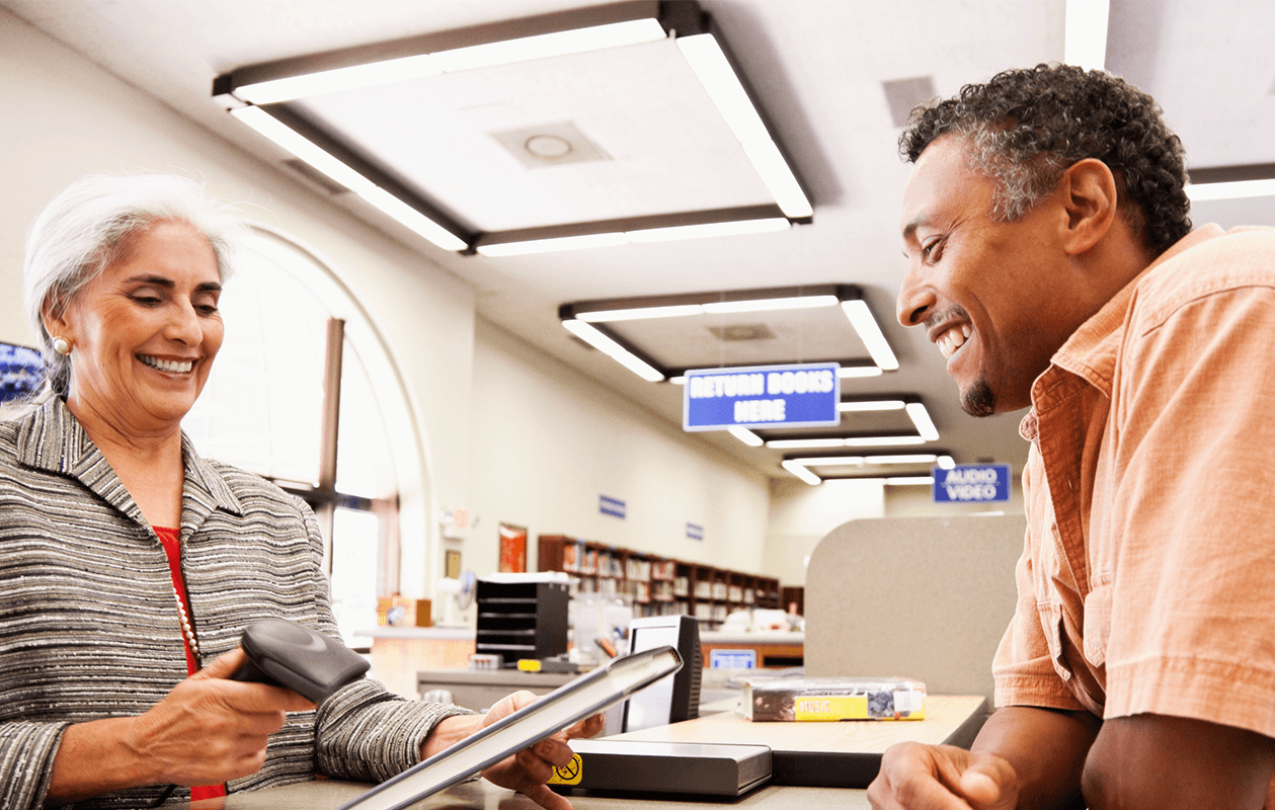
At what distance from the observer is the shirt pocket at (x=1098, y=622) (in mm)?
811

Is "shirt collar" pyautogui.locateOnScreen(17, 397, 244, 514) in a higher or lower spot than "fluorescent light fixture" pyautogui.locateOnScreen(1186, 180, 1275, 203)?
lower

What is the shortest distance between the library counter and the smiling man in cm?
18

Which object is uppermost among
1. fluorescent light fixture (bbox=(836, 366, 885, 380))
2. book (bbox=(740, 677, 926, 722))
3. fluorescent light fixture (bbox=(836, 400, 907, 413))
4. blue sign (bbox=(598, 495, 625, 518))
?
fluorescent light fixture (bbox=(836, 366, 885, 380))

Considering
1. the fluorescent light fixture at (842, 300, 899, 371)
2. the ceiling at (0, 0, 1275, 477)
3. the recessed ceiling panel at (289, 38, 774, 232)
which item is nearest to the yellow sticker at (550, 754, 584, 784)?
the ceiling at (0, 0, 1275, 477)

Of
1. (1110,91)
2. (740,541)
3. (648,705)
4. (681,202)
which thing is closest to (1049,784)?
(1110,91)

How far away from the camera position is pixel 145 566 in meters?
1.33

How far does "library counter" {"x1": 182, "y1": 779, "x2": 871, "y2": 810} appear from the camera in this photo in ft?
3.28

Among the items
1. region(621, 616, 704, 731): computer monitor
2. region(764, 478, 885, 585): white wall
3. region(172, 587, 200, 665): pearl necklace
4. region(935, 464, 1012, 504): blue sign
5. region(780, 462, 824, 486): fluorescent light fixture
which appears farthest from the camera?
region(764, 478, 885, 585): white wall

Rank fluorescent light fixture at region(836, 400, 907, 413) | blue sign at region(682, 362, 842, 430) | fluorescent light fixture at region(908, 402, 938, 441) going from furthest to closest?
fluorescent light fixture at region(908, 402, 938, 441)
fluorescent light fixture at region(836, 400, 907, 413)
blue sign at region(682, 362, 842, 430)

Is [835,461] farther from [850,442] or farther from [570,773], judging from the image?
[570,773]

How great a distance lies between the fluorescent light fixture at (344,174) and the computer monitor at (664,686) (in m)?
4.05

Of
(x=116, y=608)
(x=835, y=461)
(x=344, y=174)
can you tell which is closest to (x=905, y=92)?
(x=344, y=174)

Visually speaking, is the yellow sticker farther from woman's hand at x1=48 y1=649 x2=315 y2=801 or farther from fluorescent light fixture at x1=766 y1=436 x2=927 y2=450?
fluorescent light fixture at x1=766 y1=436 x2=927 y2=450

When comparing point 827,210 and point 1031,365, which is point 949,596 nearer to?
point 1031,365
